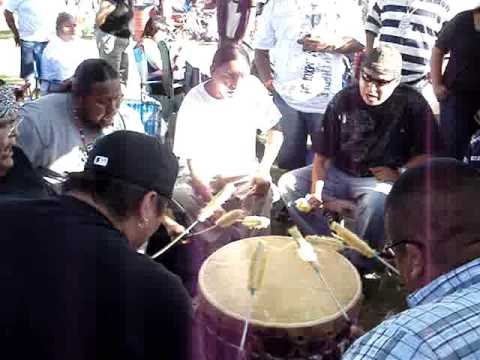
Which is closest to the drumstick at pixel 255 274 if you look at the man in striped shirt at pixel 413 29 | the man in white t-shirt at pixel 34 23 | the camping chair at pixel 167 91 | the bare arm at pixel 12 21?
the man in striped shirt at pixel 413 29

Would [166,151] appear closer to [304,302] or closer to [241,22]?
[304,302]

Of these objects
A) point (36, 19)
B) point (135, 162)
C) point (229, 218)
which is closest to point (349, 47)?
point (229, 218)

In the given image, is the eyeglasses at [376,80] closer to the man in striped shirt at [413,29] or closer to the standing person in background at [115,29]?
the man in striped shirt at [413,29]

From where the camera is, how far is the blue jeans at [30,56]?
23.6ft

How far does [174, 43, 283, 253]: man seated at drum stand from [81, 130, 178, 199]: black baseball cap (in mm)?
2126

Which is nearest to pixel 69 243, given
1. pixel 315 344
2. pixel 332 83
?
pixel 315 344

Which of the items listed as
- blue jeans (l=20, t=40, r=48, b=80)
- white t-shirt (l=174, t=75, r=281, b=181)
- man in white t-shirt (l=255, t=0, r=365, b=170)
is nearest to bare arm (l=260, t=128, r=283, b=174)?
white t-shirt (l=174, t=75, r=281, b=181)

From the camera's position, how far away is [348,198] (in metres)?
4.20

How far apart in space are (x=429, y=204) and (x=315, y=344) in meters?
1.04

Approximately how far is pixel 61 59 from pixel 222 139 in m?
2.98

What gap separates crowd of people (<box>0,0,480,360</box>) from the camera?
5.22ft

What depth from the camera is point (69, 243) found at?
1.63 meters

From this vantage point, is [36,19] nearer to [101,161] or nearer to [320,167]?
[320,167]

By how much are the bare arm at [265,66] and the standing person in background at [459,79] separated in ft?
4.13
